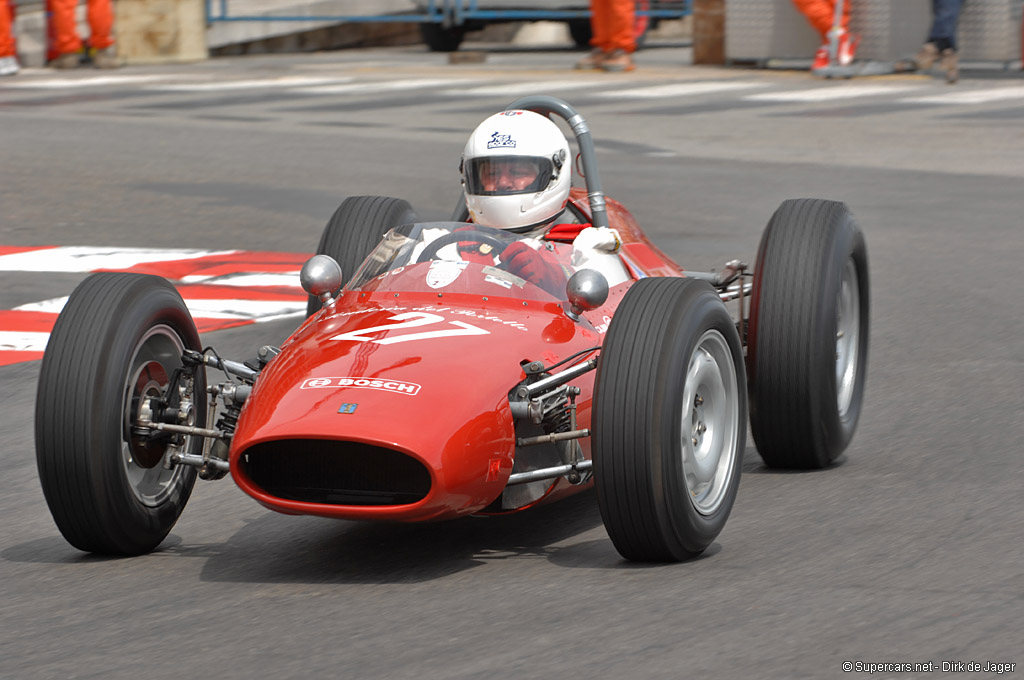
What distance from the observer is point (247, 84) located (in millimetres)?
26031

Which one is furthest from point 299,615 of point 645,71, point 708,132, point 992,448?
point 645,71

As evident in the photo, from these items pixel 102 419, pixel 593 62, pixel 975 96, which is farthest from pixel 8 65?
pixel 102 419

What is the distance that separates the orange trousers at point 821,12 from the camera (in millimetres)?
24156

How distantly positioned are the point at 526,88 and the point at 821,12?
428 centimetres

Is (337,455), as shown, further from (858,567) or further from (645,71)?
(645,71)

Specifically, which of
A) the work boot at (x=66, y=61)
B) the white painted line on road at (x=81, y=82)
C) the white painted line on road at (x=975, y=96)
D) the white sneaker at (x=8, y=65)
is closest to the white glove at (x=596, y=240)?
the white painted line on road at (x=975, y=96)

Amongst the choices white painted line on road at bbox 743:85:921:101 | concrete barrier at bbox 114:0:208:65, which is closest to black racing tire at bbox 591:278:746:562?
white painted line on road at bbox 743:85:921:101

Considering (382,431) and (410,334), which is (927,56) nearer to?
(410,334)

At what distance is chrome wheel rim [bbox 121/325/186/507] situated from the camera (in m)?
5.54

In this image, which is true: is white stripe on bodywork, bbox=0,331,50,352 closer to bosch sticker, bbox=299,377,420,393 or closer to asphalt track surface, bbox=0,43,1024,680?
asphalt track surface, bbox=0,43,1024,680

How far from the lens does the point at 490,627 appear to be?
4637mm

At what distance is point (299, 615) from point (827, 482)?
243cm

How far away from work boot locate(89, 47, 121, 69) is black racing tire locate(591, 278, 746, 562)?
24616 millimetres

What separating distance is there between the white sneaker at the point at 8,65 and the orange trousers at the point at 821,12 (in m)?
12.1
